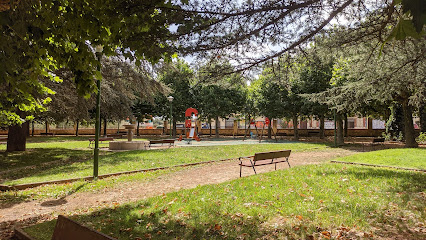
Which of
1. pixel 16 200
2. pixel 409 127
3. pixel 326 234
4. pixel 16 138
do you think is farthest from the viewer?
pixel 409 127

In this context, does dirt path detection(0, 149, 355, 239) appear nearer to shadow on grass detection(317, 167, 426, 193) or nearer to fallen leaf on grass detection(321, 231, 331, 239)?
shadow on grass detection(317, 167, 426, 193)

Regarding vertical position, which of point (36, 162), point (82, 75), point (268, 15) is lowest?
point (36, 162)

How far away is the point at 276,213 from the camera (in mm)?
4414

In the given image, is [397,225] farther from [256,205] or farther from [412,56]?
[412,56]

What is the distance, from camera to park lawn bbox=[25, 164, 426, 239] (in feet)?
12.4

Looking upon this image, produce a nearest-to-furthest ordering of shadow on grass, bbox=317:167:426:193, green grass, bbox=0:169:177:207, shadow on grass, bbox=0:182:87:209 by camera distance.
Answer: shadow on grass, bbox=317:167:426:193, shadow on grass, bbox=0:182:87:209, green grass, bbox=0:169:177:207

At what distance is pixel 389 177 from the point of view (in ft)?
22.7

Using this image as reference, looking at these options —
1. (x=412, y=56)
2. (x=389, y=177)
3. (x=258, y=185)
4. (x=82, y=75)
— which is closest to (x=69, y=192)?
(x=82, y=75)

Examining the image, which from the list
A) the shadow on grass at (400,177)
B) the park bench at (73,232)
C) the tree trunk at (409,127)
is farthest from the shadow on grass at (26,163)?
the tree trunk at (409,127)

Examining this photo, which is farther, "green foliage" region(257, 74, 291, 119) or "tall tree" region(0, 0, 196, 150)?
"green foliage" region(257, 74, 291, 119)

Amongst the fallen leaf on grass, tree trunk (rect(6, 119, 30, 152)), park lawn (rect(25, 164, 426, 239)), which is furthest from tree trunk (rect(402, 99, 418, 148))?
tree trunk (rect(6, 119, 30, 152))

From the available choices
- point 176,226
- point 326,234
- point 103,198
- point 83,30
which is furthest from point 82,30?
point 326,234

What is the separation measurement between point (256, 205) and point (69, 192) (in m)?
5.07

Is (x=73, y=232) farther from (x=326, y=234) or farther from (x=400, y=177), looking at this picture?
(x=400, y=177)
